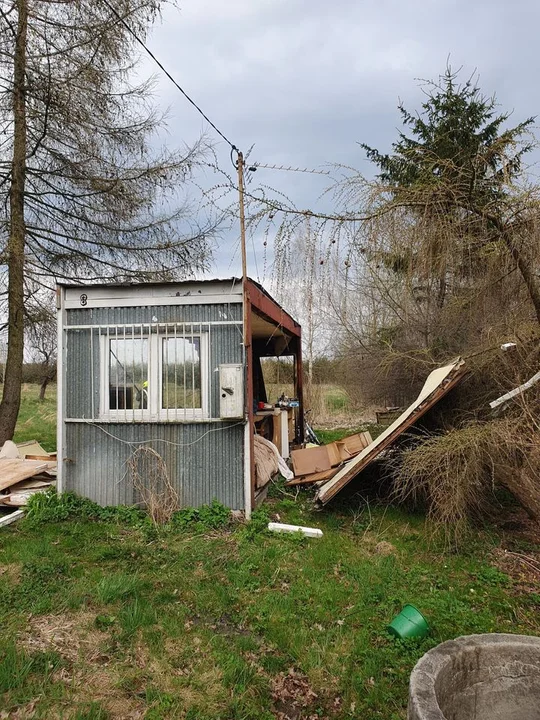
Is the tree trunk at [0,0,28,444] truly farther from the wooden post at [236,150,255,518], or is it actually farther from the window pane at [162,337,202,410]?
the wooden post at [236,150,255,518]

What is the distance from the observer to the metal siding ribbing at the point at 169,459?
591cm

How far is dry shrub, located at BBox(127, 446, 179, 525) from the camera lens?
5.86m

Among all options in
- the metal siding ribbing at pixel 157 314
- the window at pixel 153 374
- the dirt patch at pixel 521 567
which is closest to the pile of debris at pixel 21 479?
the window at pixel 153 374

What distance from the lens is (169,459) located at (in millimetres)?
6008

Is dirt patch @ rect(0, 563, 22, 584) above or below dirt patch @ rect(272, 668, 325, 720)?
above

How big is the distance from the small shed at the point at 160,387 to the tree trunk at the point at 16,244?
2.99 meters

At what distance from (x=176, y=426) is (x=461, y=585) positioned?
3.64m

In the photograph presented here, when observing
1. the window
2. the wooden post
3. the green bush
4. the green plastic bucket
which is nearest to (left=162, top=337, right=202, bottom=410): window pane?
the window

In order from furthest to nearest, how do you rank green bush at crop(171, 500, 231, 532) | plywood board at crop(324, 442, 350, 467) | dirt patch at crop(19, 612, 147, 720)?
plywood board at crop(324, 442, 350, 467), green bush at crop(171, 500, 231, 532), dirt patch at crop(19, 612, 147, 720)

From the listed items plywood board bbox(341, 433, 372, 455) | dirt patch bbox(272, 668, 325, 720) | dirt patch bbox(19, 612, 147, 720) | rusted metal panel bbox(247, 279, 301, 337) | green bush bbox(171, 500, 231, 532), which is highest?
rusted metal panel bbox(247, 279, 301, 337)

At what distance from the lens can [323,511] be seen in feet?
20.5

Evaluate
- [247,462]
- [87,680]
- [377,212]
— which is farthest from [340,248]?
[87,680]

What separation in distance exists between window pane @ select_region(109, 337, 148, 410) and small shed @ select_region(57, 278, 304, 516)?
0.04ft

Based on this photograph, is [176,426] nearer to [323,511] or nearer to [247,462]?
[247,462]
